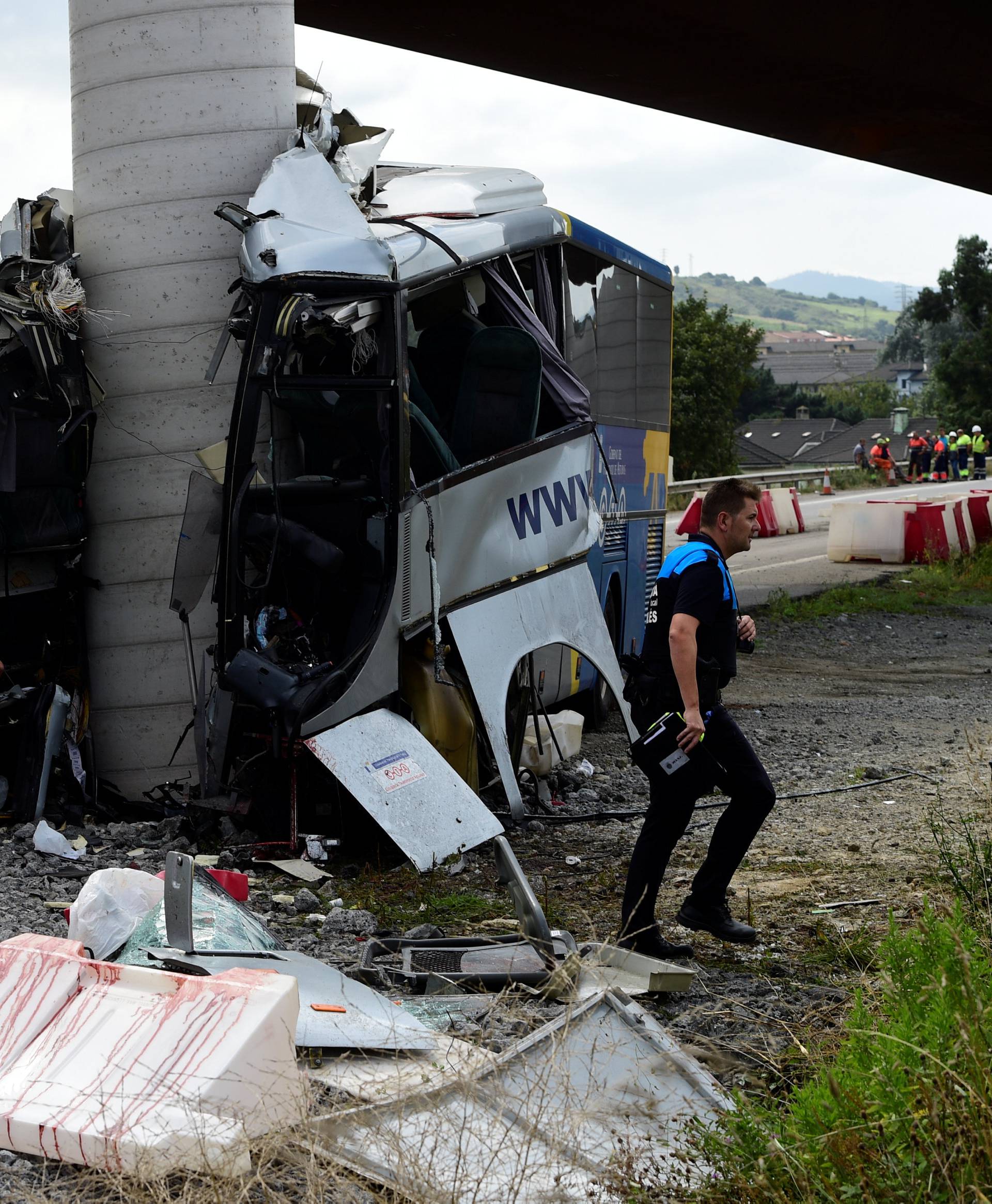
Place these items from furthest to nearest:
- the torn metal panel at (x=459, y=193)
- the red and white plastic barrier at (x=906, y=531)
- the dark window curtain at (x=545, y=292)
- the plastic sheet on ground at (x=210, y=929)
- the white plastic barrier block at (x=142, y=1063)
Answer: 1. the red and white plastic barrier at (x=906, y=531)
2. the dark window curtain at (x=545, y=292)
3. the torn metal panel at (x=459, y=193)
4. the plastic sheet on ground at (x=210, y=929)
5. the white plastic barrier block at (x=142, y=1063)

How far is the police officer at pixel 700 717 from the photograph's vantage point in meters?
5.27

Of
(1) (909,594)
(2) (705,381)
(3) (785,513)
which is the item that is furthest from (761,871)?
(2) (705,381)

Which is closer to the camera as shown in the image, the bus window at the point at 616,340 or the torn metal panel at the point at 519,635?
the torn metal panel at the point at 519,635

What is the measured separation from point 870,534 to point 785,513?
5.74 meters

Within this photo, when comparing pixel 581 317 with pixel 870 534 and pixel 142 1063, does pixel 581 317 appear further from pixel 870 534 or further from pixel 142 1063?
pixel 870 534

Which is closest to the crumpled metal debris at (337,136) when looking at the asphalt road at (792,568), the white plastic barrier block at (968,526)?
the asphalt road at (792,568)

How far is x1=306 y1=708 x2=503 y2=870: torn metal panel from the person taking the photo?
629cm

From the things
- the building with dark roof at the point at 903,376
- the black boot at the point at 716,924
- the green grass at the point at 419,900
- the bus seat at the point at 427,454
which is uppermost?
the building with dark roof at the point at 903,376

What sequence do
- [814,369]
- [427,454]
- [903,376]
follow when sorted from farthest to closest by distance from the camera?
1. [814,369]
2. [903,376]
3. [427,454]

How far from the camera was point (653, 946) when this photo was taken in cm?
538

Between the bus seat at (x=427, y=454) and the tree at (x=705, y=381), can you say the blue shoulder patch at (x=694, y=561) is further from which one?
the tree at (x=705, y=381)

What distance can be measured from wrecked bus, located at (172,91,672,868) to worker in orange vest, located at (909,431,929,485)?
3693cm

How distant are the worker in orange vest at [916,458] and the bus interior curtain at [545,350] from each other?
37.0 m

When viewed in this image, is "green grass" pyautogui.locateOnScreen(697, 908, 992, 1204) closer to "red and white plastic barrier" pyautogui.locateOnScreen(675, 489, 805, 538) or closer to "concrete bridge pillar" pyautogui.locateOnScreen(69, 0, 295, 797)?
"concrete bridge pillar" pyautogui.locateOnScreen(69, 0, 295, 797)
